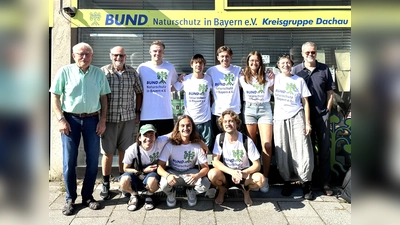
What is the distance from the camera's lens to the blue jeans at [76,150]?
3602mm

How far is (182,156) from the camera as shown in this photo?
12.9ft

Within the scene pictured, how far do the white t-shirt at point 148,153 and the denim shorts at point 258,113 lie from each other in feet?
3.69

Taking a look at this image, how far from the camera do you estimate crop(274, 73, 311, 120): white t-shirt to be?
4047 mm

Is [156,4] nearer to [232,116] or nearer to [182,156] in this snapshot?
[232,116]

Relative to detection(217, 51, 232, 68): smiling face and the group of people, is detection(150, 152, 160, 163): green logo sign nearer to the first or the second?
the group of people

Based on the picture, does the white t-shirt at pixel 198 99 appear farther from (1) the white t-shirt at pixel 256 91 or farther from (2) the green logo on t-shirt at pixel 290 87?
(2) the green logo on t-shirt at pixel 290 87

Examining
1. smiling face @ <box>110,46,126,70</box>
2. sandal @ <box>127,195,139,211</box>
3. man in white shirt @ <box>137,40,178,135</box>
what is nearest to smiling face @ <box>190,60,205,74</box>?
man in white shirt @ <box>137,40,178,135</box>

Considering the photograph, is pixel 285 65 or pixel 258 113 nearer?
pixel 285 65

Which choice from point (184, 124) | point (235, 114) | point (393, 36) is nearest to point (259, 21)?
point (235, 114)

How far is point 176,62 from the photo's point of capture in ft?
16.7

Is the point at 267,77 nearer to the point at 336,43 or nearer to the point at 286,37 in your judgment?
the point at 286,37

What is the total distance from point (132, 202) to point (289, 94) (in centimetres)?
237

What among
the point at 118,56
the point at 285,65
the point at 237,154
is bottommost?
the point at 237,154

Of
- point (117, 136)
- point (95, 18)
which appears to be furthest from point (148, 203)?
point (95, 18)
